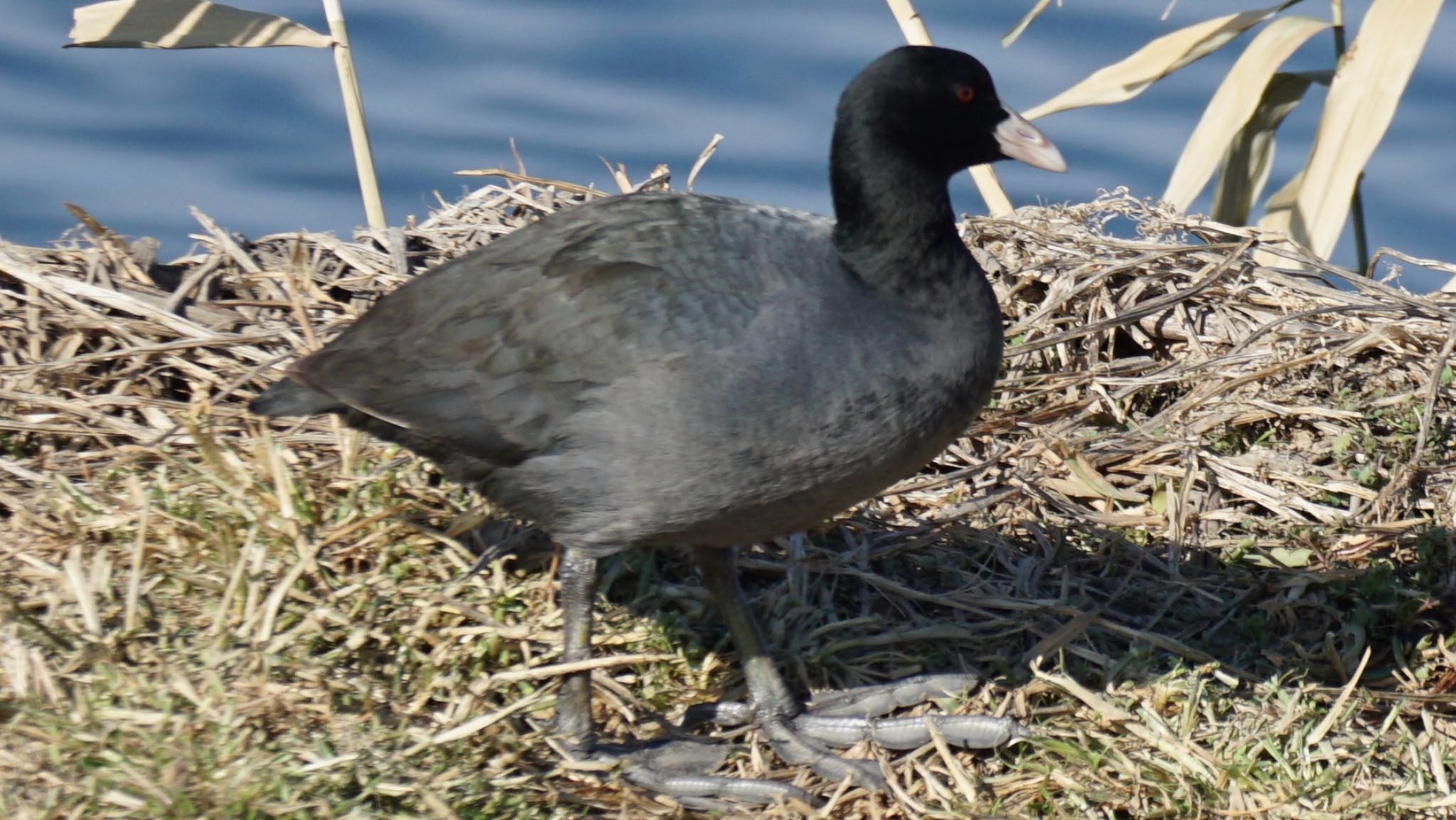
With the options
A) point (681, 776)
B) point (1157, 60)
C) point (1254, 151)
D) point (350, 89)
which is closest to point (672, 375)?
point (681, 776)

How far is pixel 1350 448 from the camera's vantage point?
3910 millimetres

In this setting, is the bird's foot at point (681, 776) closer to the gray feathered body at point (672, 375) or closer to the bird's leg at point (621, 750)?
the bird's leg at point (621, 750)

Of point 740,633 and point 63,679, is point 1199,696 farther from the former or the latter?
point 63,679

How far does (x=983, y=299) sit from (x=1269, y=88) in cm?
207

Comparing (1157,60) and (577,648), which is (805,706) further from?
(1157,60)

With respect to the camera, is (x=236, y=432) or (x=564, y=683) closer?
(x=564, y=683)

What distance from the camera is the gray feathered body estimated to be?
9.52 ft

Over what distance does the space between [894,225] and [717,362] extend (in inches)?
18.9

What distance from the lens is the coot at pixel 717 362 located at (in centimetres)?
291

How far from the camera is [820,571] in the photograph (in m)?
3.66

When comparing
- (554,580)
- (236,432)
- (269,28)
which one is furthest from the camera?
(269,28)

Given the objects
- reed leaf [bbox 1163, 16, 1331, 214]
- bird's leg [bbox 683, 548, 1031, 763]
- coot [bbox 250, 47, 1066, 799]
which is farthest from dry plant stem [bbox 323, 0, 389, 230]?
reed leaf [bbox 1163, 16, 1331, 214]

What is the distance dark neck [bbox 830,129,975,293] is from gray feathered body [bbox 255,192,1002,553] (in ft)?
0.08

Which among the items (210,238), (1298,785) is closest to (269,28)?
(210,238)
